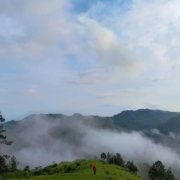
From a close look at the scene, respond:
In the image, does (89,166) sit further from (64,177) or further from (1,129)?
(1,129)

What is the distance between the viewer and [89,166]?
646ft

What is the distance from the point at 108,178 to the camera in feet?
474

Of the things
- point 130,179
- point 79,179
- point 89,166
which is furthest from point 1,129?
point 89,166

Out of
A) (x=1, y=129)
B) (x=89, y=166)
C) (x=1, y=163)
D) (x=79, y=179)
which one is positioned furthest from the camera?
(x=89, y=166)

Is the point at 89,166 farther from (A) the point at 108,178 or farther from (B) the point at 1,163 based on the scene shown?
(B) the point at 1,163

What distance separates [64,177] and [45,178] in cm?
804

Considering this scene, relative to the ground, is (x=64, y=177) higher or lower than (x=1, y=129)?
lower

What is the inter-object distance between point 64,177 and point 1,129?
53.8 meters

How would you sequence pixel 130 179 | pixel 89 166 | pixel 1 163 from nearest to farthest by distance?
pixel 1 163 < pixel 130 179 < pixel 89 166

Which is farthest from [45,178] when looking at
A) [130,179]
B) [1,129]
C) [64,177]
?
[1,129]

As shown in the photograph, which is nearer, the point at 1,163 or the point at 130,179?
the point at 1,163

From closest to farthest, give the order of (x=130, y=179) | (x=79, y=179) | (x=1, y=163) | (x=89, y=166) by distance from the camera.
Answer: (x=1, y=163), (x=79, y=179), (x=130, y=179), (x=89, y=166)

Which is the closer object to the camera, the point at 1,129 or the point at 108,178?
the point at 1,129

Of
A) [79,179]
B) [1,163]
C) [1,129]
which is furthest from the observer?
[79,179]
